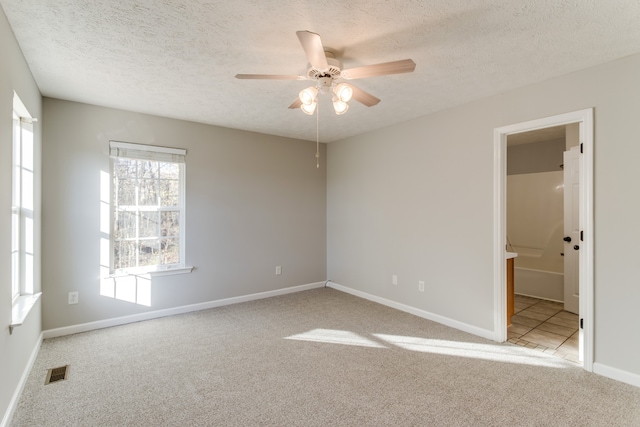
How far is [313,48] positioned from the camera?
5.86 ft

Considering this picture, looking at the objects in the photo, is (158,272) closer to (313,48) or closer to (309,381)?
(309,381)

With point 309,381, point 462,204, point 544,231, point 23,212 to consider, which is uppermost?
point 462,204

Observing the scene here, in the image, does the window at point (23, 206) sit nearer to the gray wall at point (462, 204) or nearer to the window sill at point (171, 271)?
the window sill at point (171, 271)

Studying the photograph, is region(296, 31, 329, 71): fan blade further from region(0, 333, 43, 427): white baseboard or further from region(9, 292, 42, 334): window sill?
region(0, 333, 43, 427): white baseboard

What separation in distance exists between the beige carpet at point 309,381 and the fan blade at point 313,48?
2209mm

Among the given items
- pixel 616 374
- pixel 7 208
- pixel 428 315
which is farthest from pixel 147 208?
pixel 616 374

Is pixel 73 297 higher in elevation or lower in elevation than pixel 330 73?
lower

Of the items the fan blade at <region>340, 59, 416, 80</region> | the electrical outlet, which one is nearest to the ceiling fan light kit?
the fan blade at <region>340, 59, 416, 80</region>

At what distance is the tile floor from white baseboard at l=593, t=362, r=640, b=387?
0.78ft

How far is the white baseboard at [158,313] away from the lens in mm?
3327

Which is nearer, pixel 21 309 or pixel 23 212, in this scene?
pixel 21 309

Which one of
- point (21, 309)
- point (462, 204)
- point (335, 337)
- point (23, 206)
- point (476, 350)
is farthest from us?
point (462, 204)

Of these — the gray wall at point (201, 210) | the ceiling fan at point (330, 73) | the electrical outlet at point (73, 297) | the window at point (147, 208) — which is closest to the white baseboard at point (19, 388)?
the electrical outlet at point (73, 297)

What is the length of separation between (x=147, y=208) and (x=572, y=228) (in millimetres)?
5386
